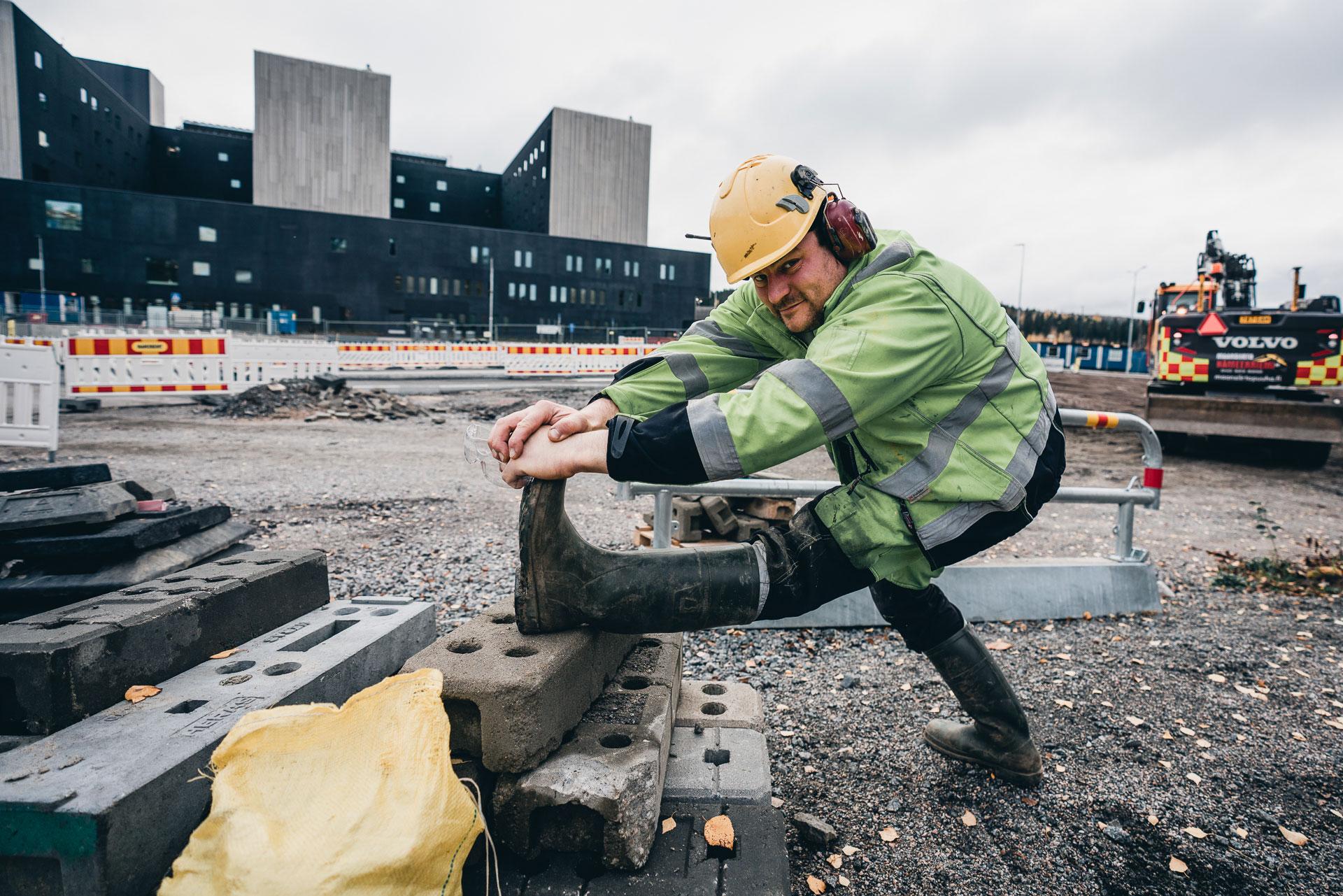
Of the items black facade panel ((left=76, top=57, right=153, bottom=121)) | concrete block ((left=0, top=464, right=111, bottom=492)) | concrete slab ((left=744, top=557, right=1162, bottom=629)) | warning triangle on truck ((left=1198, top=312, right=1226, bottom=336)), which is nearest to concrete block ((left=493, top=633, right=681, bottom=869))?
concrete slab ((left=744, top=557, right=1162, bottom=629))

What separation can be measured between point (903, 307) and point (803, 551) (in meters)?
0.77

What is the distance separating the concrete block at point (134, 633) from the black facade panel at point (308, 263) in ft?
147

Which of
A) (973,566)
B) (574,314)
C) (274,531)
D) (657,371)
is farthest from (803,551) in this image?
(574,314)

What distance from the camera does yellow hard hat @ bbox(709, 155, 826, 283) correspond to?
6.79ft

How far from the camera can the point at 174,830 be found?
1.45m

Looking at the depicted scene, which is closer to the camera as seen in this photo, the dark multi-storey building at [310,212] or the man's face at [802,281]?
the man's face at [802,281]

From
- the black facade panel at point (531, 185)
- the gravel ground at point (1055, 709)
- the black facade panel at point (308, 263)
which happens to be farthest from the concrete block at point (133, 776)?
the black facade panel at point (531, 185)

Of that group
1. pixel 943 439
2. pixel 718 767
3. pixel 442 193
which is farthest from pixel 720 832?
pixel 442 193

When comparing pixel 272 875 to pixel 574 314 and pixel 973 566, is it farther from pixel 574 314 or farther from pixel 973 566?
pixel 574 314

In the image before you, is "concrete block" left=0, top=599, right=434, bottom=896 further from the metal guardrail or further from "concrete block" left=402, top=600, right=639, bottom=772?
the metal guardrail

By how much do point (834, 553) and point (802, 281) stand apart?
32.5 inches

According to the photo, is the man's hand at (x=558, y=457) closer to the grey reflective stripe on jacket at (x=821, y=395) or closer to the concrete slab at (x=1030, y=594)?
the grey reflective stripe on jacket at (x=821, y=395)

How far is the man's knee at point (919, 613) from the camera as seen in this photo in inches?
98.7

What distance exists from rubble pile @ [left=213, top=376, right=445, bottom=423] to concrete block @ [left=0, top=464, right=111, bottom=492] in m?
10.2
